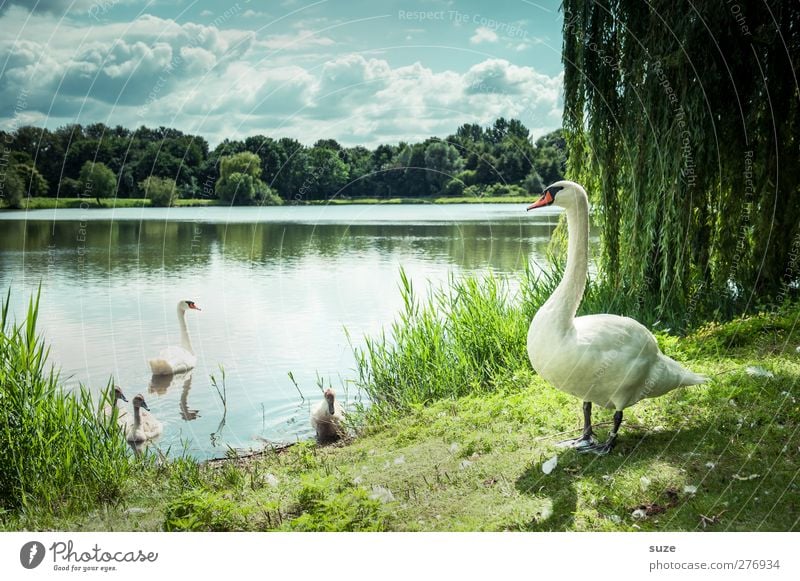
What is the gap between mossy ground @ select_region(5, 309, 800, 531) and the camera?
3018 millimetres

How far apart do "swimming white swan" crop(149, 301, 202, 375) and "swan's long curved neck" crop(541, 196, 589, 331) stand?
386 centimetres

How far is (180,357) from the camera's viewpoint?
6.05 metres

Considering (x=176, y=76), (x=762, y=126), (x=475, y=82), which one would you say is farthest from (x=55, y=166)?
(x=762, y=126)

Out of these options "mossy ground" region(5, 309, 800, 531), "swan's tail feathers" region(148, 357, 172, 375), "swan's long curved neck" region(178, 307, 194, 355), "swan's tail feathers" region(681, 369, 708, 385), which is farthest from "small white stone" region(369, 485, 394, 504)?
"swan's long curved neck" region(178, 307, 194, 355)

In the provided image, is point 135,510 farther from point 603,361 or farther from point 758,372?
point 758,372

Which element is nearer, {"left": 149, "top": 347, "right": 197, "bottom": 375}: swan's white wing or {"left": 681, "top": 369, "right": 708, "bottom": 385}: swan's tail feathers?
{"left": 681, "top": 369, "right": 708, "bottom": 385}: swan's tail feathers

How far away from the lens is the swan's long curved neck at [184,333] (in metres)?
6.29

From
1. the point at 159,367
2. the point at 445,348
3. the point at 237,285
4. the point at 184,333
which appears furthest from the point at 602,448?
the point at 184,333

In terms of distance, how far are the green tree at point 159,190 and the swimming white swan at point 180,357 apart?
5.57 ft

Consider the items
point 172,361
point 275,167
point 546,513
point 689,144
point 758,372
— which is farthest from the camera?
point 172,361

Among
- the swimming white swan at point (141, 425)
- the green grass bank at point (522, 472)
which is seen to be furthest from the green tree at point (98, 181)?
the green grass bank at point (522, 472)

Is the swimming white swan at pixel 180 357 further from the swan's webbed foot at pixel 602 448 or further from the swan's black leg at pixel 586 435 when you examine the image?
the swan's webbed foot at pixel 602 448

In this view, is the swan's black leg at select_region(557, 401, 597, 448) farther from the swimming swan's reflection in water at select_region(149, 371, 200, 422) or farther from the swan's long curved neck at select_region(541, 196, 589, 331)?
the swimming swan's reflection in water at select_region(149, 371, 200, 422)

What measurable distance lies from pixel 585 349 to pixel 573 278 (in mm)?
366
